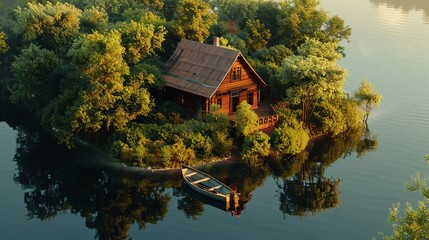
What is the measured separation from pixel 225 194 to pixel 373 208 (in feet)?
45.3

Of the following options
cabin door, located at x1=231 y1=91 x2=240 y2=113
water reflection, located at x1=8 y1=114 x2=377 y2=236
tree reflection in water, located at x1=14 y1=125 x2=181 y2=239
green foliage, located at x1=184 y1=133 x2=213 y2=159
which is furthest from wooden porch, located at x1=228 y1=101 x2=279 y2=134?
tree reflection in water, located at x1=14 y1=125 x2=181 y2=239

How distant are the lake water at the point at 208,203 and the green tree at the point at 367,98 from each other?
1.94 meters

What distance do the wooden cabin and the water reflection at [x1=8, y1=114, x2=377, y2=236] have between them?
33.2ft

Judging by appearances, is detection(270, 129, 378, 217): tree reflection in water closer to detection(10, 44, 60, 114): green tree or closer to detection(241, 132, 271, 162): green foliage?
detection(241, 132, 271, 162): green foliage

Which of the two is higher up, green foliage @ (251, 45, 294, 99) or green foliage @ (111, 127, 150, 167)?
green foliage @ (251, 45, 294, 99)

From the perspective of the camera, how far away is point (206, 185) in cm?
5603

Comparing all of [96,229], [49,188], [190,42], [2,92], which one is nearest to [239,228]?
[96,229]

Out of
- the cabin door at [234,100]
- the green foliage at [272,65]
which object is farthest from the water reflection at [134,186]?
the cabin door at [234,100]

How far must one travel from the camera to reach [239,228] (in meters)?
49.2

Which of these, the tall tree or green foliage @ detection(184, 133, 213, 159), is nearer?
green foliage @ detection(184, 133, 213, 159)

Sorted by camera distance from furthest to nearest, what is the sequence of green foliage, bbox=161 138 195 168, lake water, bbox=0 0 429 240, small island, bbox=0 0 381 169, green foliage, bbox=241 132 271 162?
1. small island, bbox=0 0 381 169
2. green foliage, bbox=241 132 271 162
3. green foliage, bbox=161 138 195 168
4. lake water, bbox=0 0 429 240

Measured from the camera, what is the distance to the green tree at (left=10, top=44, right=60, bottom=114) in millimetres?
72438

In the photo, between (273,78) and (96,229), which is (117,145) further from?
(273,78)

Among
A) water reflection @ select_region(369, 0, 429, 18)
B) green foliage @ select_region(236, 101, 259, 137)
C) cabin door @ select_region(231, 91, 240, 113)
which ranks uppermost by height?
water reflection @ select_region(369, 0, 429, 18)
